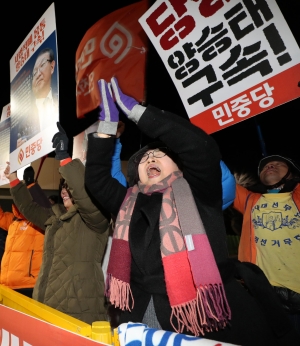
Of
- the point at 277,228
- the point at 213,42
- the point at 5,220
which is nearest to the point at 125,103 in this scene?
the point at 213,42

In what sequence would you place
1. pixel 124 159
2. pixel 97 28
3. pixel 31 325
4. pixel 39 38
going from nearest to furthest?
pixel 31 325, pixel 39 38, pixel 97 28, pixel 124 159

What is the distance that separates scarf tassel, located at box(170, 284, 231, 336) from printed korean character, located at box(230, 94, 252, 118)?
0.65m

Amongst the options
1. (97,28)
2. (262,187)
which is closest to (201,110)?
(262,187)

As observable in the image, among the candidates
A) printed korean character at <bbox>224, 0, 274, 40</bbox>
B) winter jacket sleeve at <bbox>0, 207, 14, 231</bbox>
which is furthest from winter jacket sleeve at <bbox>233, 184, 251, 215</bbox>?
winter jacket sleeve at <bbox>0, 207, 14, 231</bbox>

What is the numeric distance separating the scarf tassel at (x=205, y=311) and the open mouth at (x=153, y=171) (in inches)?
19.2

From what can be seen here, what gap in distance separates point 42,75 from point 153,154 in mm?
919

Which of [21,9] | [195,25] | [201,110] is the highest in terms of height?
[21,9]

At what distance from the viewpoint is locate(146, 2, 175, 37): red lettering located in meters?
1.67

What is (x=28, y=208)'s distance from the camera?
102 inches

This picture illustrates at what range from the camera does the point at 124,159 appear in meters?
5.78

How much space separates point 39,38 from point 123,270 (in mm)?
1449

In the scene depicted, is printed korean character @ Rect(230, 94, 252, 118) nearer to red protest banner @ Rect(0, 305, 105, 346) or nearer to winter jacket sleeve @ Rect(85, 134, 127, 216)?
winter jacket sleeve @ Rect(85, 134, 127, 216)

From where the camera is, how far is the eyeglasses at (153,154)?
144cm

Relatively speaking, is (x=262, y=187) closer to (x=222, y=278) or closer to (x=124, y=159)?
(x=222, y=278)
